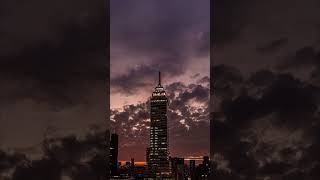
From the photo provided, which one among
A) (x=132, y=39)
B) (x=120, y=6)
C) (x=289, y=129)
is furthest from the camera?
Answer: (x=132, y=39)

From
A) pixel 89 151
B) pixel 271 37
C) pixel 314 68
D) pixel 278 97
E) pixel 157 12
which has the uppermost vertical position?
pixel 157 12

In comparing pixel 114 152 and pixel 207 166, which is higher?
pixel 114 152

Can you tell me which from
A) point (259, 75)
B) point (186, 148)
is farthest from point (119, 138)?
point (259, 75)

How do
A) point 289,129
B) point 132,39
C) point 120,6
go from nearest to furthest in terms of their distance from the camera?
point 289,129 → point 120,6 → point 132,39

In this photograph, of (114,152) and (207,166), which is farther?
(114,152)

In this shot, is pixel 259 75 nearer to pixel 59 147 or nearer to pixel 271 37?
pixel 271 37

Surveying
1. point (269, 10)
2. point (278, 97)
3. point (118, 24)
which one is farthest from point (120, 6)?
point (278, 97)

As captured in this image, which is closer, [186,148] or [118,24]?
[118,24]

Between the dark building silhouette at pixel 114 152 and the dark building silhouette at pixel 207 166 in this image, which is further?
the dark building silhouette at pixel 114 152

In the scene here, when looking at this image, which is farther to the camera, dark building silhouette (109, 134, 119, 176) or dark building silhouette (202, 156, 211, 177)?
dark building silhouette (109, 134, 119, 176)

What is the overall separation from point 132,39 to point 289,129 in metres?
2.05

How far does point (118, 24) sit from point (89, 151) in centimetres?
145

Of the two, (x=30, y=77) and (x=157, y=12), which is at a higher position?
(x=157, y=12)

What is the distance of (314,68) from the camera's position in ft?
10.9
